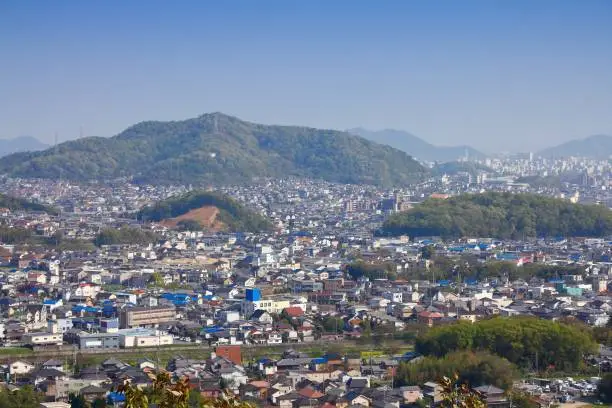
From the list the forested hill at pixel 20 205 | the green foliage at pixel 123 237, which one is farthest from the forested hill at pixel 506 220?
the forested hill at pixel 20 205

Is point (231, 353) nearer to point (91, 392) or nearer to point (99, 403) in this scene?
point (91, 392)

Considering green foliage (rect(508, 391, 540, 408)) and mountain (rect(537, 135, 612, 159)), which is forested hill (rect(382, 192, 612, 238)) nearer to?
green foliage (rect(508, 391, 540, 408))

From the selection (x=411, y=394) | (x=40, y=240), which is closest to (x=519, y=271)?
(x=411, y=394)

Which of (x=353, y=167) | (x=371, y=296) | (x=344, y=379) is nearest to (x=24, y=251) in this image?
(x=371, y=296)

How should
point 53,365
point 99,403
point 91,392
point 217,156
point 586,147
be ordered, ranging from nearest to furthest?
point 99,403, point 91,392, point 53,365, point 217,156, point 586,147

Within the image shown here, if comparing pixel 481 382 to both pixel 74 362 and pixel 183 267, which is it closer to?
pixel 74 362

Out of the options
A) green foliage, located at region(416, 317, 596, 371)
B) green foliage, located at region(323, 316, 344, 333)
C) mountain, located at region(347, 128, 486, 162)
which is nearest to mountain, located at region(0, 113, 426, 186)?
green foliage, located at region(323, 316, 344, 333)
